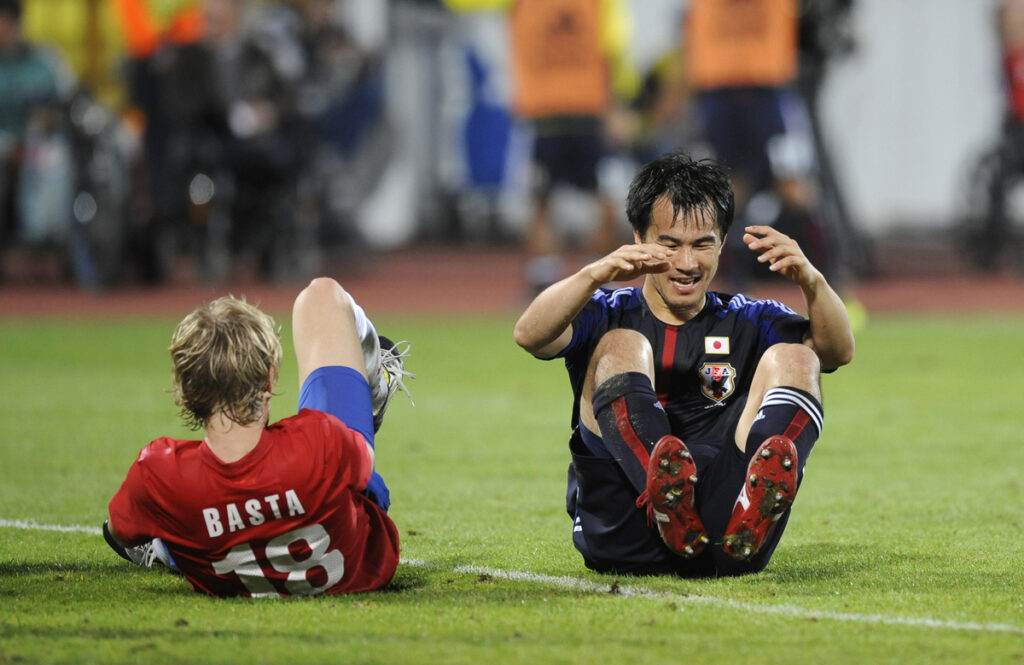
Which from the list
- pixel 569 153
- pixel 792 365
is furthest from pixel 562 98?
pixel 792 365

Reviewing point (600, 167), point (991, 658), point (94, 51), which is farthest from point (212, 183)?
point (991, 658)

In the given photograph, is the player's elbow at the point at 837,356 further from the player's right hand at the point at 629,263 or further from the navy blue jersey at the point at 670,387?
the player's right hand at the point at 629,263

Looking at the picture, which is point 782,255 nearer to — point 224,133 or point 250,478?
point 250,478

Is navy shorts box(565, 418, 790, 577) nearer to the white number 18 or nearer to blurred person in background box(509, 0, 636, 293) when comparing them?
the white number 18

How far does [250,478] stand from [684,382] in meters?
1.31

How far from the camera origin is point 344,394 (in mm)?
4289

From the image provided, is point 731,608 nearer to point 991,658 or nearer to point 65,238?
point 991,658

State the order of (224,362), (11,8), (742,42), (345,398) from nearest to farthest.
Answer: (224,362) → (345,398) → (742,42) → (11,8)

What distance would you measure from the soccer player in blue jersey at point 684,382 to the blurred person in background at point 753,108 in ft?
26.0

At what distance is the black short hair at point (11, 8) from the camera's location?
15227 millimetres

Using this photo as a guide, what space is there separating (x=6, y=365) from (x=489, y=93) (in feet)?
41.7

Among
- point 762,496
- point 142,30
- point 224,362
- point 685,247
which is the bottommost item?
point 762,496

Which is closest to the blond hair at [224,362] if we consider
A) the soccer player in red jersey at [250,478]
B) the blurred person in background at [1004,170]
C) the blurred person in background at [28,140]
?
the soccer player in red jersey at [250,478]

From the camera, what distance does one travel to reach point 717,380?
15.0ft
